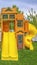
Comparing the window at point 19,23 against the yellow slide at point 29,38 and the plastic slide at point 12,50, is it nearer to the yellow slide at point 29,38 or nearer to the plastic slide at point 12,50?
the yellow slide at point 29,38

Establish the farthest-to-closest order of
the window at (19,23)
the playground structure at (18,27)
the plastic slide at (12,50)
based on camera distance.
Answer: the window at (19,23), the playground structure at (18,27), the plastic slide at (12,50)

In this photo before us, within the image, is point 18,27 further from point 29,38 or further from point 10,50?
point 10,50

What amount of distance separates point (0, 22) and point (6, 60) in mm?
2958

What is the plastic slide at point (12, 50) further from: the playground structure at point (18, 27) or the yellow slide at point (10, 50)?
the playground structure at point (18, 27)

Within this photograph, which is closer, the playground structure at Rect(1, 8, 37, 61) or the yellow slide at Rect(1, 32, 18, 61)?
the yellow slide at Rect(1, 32, 18, 61)

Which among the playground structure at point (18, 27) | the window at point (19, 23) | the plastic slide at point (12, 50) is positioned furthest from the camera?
the window at point (19, 23)

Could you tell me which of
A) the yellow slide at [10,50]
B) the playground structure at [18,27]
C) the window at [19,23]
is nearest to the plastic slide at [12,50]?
the yellow slide at [10,50]

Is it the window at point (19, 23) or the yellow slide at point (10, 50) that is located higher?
the window at point (19, 23)

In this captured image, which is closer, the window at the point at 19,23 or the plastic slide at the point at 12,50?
the plastic slide at the point at 12,50

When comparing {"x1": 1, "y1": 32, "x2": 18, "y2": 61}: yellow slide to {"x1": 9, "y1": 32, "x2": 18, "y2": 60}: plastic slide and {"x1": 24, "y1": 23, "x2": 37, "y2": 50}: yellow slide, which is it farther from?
{"x1": 24, "y1": 23, "x2": 37, "y2": 50}: yellow slide

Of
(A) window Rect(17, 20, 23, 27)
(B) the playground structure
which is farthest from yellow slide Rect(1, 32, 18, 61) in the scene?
(A) window Rect(17, 20, 23, 27)

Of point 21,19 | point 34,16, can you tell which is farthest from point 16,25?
point 34,16

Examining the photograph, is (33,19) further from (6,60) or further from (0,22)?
(6,60)

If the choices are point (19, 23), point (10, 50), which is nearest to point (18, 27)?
point (19, 23)
